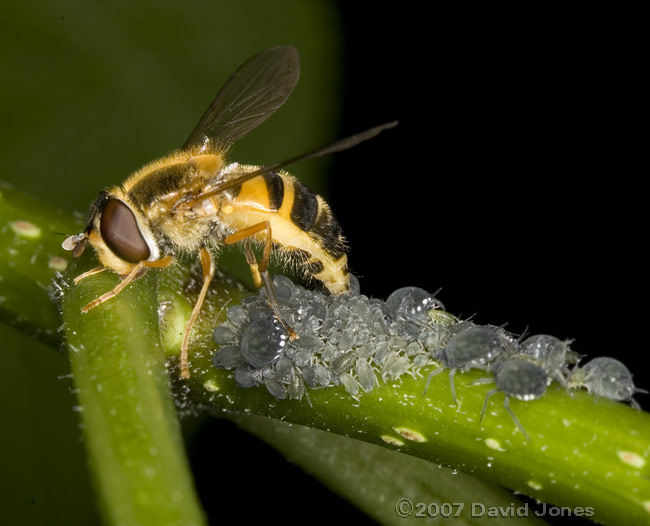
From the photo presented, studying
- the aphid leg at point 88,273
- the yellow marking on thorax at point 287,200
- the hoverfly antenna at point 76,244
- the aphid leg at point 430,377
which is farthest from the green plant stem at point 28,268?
the aphid leg at point 430,377

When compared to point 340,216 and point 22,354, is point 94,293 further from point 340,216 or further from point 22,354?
point 340,216

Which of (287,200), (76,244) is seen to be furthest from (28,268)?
(287,200)

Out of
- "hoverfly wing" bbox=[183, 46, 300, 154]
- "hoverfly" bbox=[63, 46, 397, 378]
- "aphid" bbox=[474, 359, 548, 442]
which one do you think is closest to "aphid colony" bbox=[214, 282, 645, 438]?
"aphid" bbox=[474, 359, 548, 442]

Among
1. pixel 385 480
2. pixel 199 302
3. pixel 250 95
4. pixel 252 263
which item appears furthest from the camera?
pixel 250 95

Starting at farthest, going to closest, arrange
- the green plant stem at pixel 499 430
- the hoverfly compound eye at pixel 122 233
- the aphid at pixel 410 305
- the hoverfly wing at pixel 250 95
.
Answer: the hoverfly wing at pixel 250 95, the hoverfly compound eye at pixel 122 233, the aphid at pixel 410 305, the green plant stem at pixel 499 430
